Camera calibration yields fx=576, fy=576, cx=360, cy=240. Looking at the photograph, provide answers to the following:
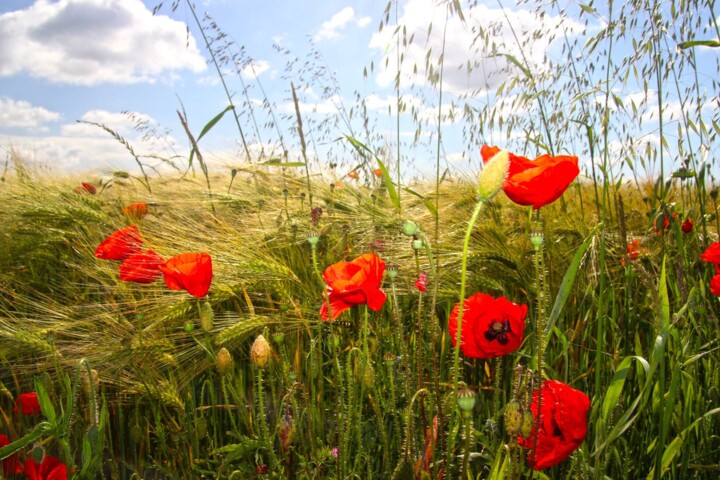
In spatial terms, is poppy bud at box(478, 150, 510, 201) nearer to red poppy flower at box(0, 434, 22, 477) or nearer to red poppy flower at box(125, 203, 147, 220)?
red poppy flower at box(0, 434, 22, 477)

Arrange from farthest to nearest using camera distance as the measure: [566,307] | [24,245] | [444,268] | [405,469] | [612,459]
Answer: [24,245], [566,307], [444,268], [612,459], [405,469]

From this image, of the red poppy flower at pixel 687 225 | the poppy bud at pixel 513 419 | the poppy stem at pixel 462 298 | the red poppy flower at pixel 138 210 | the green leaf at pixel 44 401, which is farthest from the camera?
the red poppy flower at pixel 138 210

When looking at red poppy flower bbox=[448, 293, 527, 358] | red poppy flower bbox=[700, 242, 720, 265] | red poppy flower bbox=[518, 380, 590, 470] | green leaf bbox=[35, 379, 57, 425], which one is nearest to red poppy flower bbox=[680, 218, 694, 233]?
A: red poppy flower bbox=[700, 242, 720, 265]

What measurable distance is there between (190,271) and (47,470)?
0.38 meters

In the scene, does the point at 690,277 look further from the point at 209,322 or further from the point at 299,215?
the point at 209,322

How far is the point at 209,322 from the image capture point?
3.17ft

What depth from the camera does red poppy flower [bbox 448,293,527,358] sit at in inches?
36.7

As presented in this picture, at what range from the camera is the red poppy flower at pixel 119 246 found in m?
1.21

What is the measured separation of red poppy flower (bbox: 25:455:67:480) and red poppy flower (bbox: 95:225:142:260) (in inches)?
17.2

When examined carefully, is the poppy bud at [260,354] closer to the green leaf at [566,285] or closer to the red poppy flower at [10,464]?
the green leaf at [566,285]

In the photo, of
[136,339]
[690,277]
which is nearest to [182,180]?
[136,339]

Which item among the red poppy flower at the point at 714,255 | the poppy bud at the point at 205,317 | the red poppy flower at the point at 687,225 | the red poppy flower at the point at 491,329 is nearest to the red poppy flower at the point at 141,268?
the poppy bud at the point at 205,317

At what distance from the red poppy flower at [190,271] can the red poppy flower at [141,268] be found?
0.16 metres

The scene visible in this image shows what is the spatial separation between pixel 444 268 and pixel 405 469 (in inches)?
25.0
